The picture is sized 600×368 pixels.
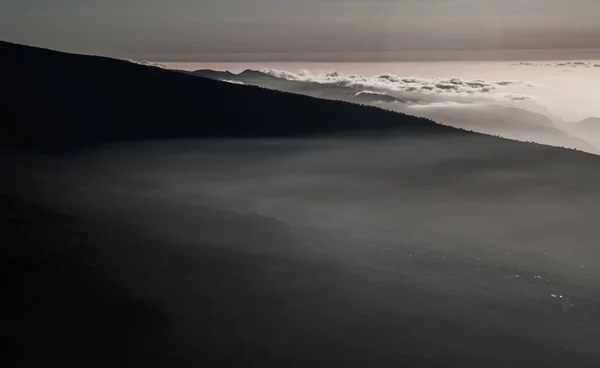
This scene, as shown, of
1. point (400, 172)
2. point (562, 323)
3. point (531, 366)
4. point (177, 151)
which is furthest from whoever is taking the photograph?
point (177, 151)

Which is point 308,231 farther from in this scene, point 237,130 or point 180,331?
point 237,130

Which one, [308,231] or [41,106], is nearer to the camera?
[308,231]

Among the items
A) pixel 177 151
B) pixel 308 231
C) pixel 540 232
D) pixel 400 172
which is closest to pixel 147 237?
pixel 308 231

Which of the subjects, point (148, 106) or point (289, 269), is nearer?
point (289, 269)

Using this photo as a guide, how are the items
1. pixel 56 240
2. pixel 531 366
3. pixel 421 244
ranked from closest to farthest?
pixel 531 366 < pixel 56 240 < pixel 421 244

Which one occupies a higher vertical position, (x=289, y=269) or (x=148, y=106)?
(x=148, y=106)
